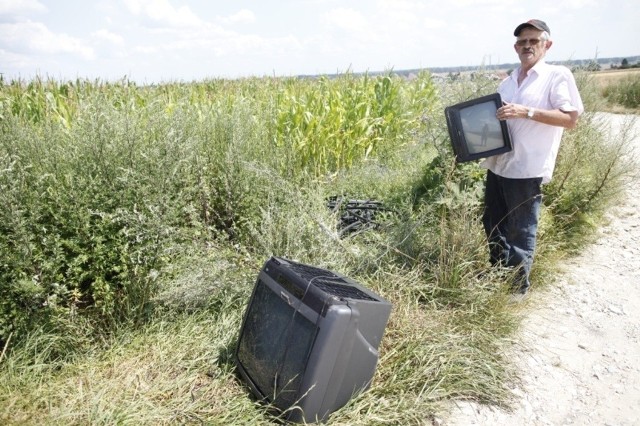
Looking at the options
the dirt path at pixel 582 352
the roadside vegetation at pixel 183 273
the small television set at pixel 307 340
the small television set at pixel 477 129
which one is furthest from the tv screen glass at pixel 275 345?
the small television set at pixel 477 129

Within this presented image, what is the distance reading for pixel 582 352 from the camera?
3.09 m

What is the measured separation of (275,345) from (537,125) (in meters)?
2.18

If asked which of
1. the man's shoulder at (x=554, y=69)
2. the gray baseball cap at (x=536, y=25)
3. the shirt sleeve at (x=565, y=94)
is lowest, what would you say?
the shirt sleeve at (x=565, y=94)

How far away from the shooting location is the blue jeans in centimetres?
335

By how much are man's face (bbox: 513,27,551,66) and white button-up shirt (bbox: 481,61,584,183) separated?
0.06m

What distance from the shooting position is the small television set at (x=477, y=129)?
3.18 meters

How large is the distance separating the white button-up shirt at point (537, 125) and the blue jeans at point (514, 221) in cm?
10

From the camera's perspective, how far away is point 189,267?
3.32 m

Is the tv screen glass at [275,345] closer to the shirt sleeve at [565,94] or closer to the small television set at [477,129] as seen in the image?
the small television set at [477,129]

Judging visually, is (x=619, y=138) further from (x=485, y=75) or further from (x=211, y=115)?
(x=211, y=115)

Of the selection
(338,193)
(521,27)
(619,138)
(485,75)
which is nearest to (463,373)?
(521,27)

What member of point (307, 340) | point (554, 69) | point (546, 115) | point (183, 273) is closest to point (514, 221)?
point (546, 115)

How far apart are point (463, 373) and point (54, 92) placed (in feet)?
19.2

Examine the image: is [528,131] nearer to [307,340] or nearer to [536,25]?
[536,25]
